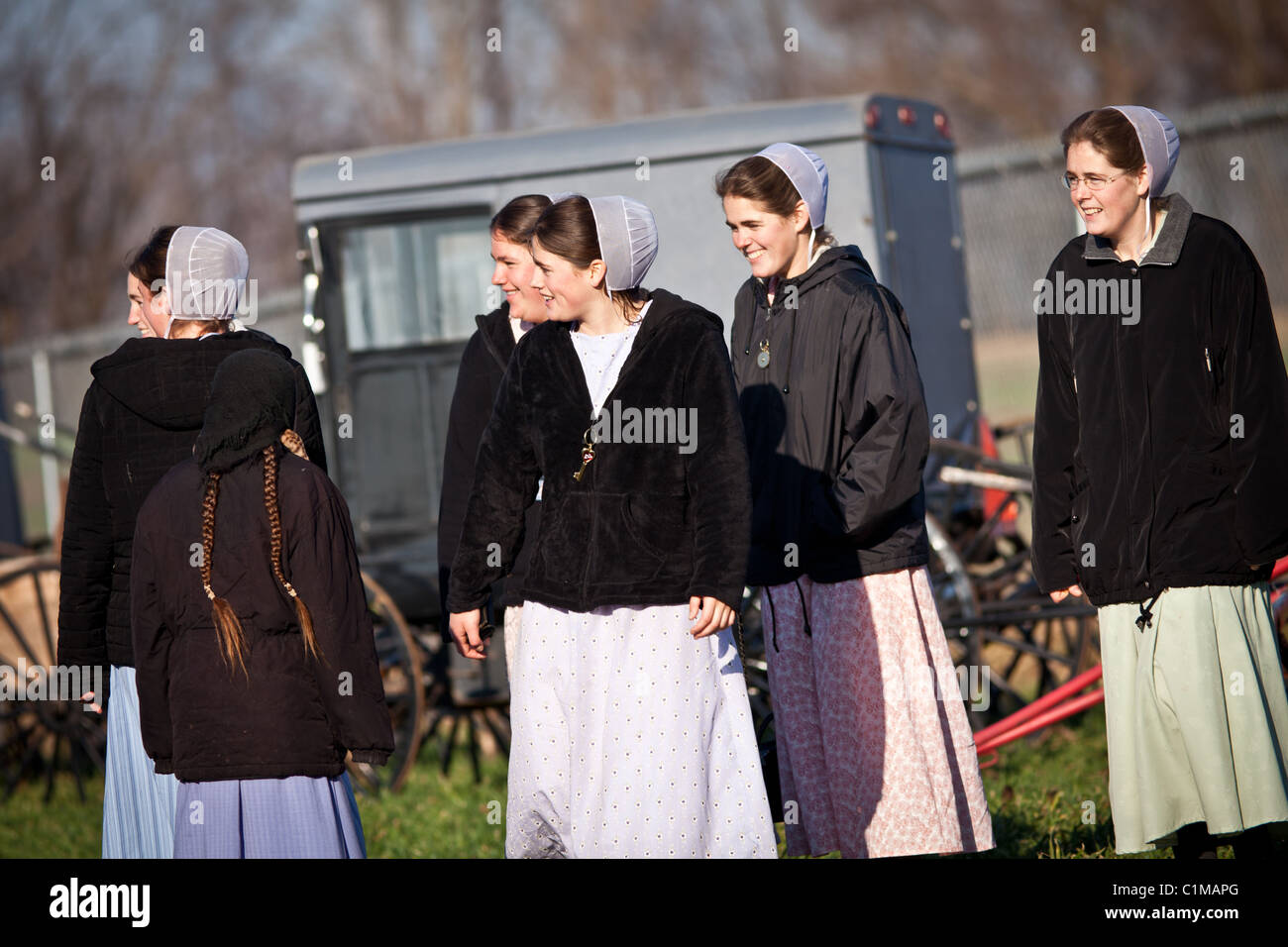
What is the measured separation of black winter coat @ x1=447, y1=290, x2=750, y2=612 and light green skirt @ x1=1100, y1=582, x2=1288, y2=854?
1102mm

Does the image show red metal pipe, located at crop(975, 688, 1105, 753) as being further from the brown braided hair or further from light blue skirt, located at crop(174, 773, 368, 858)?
the brown braided hair

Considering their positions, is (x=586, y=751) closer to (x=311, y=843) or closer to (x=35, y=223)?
(x=311, y=843)

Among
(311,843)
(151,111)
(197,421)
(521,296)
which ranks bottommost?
(311,843)

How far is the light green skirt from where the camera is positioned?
4047mm

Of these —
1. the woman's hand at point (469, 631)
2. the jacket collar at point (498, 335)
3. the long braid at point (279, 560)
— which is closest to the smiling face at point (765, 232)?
the jacket collar at point (498, 335)

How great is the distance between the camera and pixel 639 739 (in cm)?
398

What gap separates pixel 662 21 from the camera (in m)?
29.1

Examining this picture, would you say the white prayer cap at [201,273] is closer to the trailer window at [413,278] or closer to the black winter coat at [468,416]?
the black winter coat at [468,416]

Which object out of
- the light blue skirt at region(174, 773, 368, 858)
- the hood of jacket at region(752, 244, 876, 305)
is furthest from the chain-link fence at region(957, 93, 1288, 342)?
the light blue skirt at region(174, 773, 368, 858)

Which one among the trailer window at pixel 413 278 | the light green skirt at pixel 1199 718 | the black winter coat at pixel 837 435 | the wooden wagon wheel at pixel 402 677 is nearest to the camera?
the light green skirt at pixel 1199 718

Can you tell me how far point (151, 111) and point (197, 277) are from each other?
85.6 ft

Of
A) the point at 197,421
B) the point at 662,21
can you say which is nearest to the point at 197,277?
the point at 197,421

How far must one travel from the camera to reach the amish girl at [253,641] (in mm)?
3838

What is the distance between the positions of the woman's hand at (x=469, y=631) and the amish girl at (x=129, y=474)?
58 centimetres
